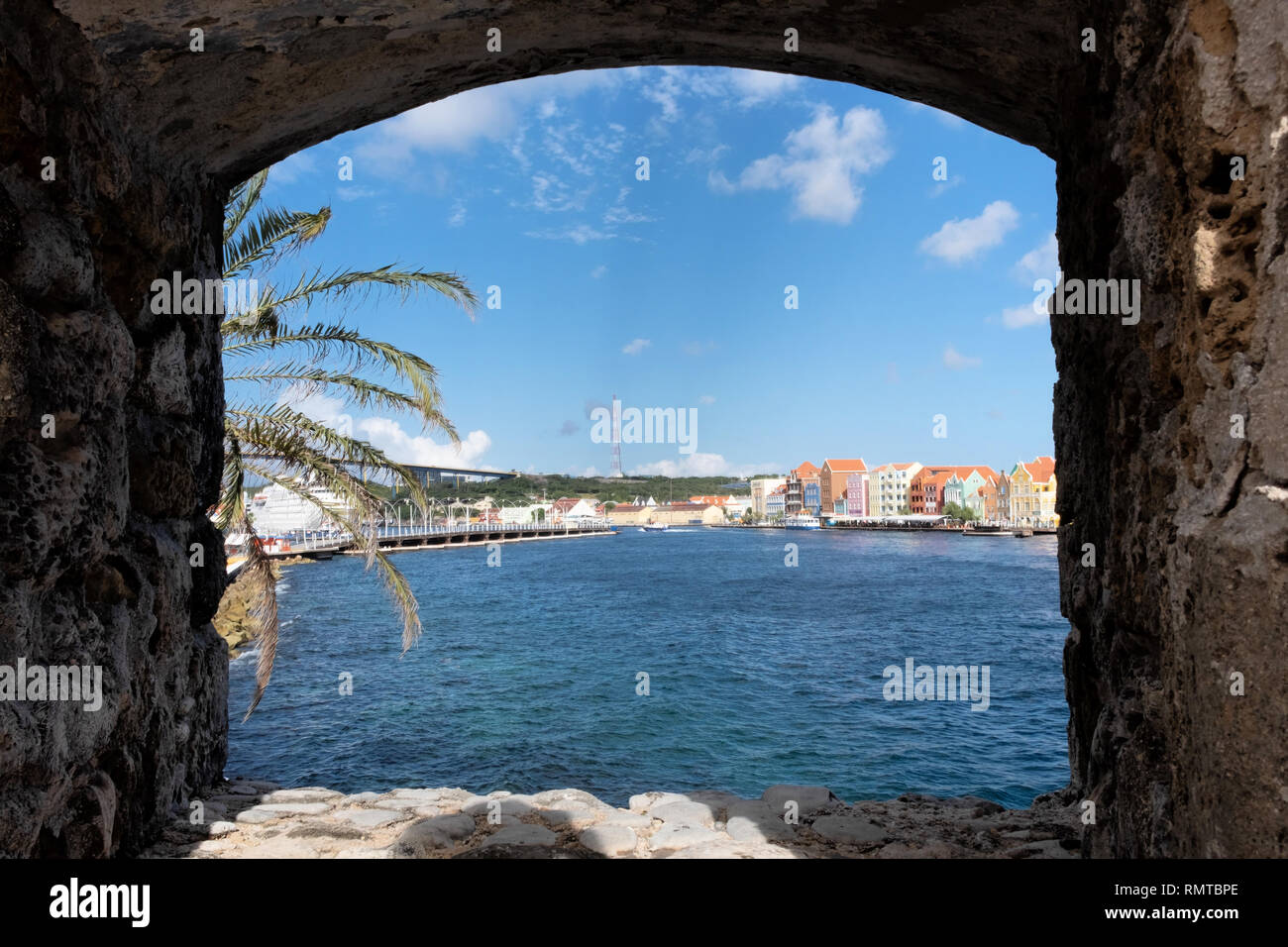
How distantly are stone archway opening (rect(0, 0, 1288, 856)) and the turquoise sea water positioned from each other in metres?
8.09

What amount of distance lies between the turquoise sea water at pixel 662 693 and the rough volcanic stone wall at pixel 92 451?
770 centimetres

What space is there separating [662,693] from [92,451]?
1641 cm

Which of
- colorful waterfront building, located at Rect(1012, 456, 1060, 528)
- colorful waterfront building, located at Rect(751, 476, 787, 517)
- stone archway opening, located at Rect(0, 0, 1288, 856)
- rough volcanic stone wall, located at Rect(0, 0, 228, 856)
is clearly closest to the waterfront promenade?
colorful waterfront building, located at Rect(751, 476, 787, 517)

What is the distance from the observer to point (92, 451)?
139 inches

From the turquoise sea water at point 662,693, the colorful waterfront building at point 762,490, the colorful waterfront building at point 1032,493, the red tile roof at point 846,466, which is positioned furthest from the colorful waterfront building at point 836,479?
the turquoise sea water at point 662,693

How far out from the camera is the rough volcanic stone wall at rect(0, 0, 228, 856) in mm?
3021

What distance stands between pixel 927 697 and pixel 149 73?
19.2m

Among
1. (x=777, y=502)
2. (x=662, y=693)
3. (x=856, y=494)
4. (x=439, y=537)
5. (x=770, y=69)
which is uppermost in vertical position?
(x=770, y=69)

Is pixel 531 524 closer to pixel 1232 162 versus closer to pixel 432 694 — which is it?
pixel 432 694

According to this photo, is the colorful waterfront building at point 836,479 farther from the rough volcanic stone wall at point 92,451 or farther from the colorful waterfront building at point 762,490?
the rough volcanic stone wall at point 92,451

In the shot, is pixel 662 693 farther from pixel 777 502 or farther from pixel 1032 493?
pixel 777 502

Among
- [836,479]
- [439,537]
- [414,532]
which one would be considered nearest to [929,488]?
[836,479]

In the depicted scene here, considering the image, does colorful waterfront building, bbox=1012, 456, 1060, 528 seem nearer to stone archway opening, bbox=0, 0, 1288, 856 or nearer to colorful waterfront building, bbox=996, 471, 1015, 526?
colorful waterfront building, bbox=996, 471, 1015, 526

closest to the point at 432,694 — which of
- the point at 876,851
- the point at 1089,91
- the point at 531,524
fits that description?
the point at 876,851
